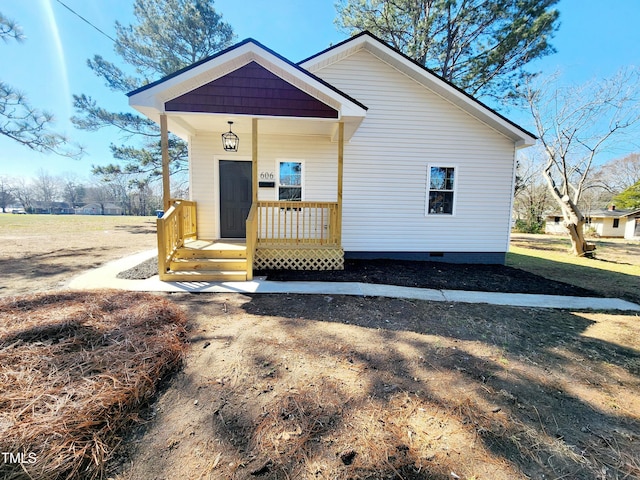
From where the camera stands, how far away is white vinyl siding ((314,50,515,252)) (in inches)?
299

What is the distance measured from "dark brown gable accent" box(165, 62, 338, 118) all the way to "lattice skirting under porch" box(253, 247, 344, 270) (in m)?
2.87

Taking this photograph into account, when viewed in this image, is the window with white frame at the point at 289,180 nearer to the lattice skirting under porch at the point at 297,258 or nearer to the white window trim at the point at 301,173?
the white window trim at the point at 301,173

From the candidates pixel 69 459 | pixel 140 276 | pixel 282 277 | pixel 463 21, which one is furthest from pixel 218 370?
pixel 463 21

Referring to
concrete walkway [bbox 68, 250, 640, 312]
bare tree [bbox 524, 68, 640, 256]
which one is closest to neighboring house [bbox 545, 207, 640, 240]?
bare tree [bbox 524, 68, 640, 256]

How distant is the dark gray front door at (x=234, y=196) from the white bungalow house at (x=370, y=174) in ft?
0.10

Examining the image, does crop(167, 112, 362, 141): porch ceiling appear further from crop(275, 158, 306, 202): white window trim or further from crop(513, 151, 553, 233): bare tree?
crop(513, 151, 553, 233): bare tree

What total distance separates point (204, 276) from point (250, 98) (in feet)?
11.9

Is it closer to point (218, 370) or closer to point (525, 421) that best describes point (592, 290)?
point (525, 421)

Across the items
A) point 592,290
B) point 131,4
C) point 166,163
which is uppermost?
point 131,4

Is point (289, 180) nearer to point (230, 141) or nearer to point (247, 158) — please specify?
point (247, 158)

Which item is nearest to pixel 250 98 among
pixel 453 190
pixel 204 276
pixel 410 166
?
pixel 204 276

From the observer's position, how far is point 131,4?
47.1ft

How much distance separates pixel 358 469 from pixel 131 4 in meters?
21.2

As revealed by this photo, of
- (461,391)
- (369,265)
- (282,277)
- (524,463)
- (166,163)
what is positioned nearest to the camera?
(524,463)
